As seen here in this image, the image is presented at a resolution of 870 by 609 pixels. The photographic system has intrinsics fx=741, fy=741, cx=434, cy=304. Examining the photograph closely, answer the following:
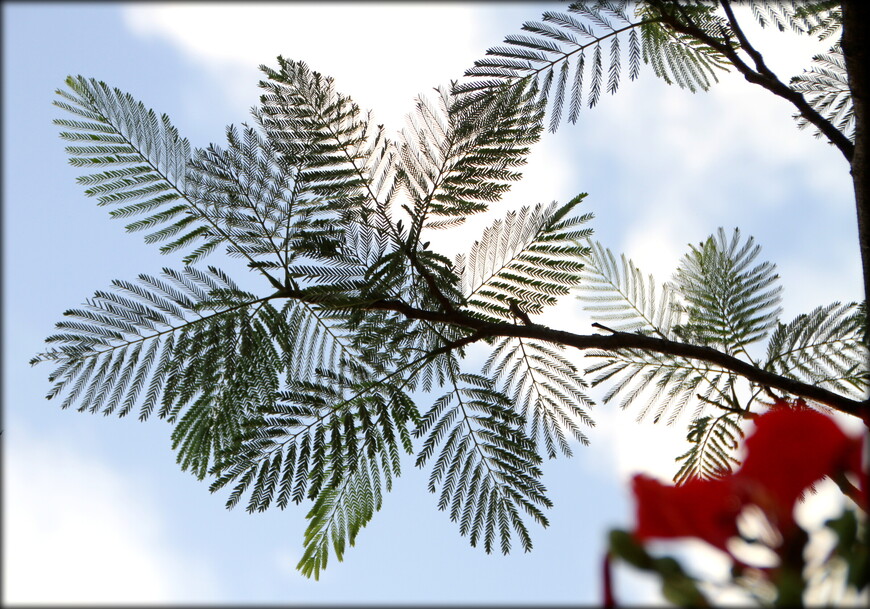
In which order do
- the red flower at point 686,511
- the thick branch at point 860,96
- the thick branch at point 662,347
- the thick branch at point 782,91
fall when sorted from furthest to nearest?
the thick branch at point 782,91 < the thick branch at point 662,347 < the thick branch at point 860,96 < the red flower at point 686,511

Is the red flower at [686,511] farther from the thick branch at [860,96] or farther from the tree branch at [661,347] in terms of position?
the thick branch at [860,96]

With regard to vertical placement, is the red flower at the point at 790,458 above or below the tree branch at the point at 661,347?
below

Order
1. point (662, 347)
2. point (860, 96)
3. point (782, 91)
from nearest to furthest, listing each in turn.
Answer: point (860, 96)
point (662, 347)
point (782, 91)

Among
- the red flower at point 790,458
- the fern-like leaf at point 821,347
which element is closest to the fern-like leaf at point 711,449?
the fern-like leaf at point 821,347

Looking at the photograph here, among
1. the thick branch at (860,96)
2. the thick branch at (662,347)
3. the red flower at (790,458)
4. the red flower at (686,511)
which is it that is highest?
the thick branch at (860,96)

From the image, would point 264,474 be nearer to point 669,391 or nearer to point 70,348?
point 70,348

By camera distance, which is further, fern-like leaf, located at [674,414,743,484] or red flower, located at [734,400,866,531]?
fern-like leaf, located at [674,414,743,484]

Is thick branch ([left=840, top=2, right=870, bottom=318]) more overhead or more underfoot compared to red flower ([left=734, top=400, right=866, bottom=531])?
more overhead

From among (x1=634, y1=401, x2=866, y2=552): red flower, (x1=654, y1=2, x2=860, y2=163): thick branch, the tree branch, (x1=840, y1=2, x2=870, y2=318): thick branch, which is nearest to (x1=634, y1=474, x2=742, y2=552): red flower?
(x1=634, y1=401, x2=866, y2=552): red flower

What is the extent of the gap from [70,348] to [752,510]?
1.96 meters

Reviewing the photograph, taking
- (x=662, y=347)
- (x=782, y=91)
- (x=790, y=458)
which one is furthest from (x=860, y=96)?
(x=790, y=458)

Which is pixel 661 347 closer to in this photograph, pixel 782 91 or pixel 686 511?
pixel 782 91

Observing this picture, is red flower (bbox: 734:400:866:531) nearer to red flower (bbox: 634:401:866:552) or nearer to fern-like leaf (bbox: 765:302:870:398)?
red flower (bbox: 634:401:866:552)

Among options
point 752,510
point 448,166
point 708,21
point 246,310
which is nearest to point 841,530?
point 752,510
